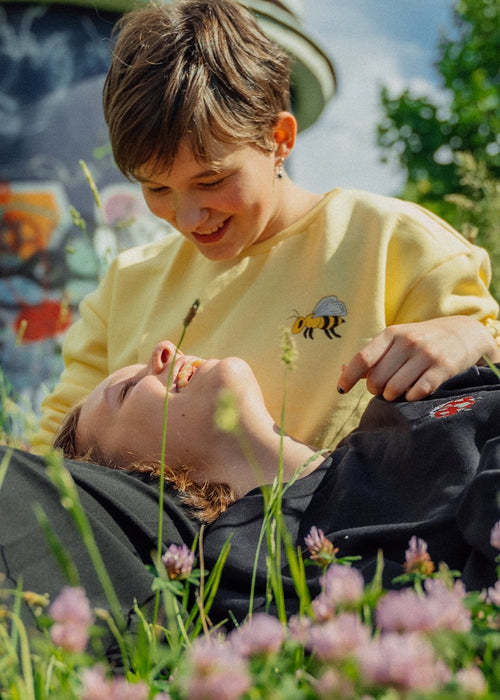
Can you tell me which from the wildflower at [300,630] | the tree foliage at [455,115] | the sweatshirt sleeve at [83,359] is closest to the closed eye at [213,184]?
the sweatshirt sleeve at [83,359]

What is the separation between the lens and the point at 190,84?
2188 millimetres

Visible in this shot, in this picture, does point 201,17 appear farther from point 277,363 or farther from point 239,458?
point 239,458

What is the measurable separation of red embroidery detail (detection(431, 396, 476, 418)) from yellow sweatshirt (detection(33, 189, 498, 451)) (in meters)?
0.53

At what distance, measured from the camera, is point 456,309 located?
2.20 meters

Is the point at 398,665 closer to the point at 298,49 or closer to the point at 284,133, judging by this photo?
the point at 284,133

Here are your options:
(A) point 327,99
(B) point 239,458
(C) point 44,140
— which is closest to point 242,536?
(B) point 239,458

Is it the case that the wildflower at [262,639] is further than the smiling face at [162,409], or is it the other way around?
the smiling face at [162,409]

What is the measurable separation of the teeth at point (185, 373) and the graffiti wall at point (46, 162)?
421 centimetres

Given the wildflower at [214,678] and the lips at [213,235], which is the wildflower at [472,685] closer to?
the wildflower at [214,678]

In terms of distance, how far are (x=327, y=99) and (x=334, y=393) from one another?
19.3ft

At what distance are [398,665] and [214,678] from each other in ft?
0.44

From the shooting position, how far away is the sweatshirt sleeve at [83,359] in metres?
2.87

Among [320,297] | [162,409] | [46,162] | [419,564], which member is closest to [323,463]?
[162,409]

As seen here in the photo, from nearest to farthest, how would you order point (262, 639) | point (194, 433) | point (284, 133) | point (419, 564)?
point (262, 639) < point (419, 564) < point (194, 433) < point (284, 133)
